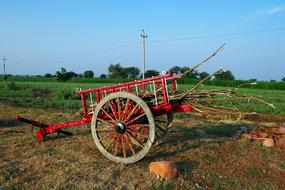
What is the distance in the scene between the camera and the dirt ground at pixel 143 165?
5.10 metres


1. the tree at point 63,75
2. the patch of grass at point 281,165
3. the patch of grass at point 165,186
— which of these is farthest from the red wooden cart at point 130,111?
the tree at point 63,75

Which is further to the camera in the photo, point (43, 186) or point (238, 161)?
point (238, 161)

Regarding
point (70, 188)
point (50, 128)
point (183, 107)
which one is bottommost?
point (70, 188)

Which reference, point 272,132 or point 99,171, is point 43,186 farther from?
point 272,132

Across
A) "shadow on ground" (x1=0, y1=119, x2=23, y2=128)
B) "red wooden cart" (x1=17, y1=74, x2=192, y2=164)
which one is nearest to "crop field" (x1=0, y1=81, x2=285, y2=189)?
"red wooden cart" (x1=17, y1=74, x2=192, y2=164)

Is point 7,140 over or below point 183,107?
below

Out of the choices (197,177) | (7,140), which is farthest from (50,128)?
(197,177)

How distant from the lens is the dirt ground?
510 cm

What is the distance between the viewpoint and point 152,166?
5.47m

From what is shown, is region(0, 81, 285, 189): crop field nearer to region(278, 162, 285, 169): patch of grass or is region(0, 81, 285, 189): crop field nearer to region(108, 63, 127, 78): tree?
region(278, 162, 285, 169): patch of grass

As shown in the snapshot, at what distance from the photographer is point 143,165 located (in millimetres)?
5922

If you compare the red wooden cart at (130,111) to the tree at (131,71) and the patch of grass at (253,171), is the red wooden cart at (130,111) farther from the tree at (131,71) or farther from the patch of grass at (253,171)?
the tree at (131,71)

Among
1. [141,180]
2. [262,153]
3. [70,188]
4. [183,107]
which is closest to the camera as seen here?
[70,188]

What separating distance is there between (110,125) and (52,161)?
4.09 ft
